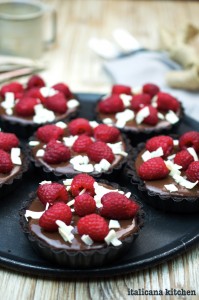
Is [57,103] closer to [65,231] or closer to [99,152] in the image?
[99,152]

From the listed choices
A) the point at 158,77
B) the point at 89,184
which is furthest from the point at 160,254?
the point at 158,77

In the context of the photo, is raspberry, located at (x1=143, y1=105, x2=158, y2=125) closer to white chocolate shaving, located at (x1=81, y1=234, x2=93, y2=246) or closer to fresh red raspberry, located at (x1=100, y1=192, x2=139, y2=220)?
fresh red raspberry, located at (x1=100, y1=192, x2=139, y2=220)

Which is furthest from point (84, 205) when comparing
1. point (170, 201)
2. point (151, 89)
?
point (151, 89)

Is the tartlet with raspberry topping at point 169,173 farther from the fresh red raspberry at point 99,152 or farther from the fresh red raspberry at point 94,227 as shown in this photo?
the fresh red raspberry at point 94,227

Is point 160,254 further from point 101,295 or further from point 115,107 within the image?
point 115,107

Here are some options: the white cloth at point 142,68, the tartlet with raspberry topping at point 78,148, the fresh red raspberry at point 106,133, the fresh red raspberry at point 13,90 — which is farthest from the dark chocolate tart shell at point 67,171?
the white cloth at point 142,68

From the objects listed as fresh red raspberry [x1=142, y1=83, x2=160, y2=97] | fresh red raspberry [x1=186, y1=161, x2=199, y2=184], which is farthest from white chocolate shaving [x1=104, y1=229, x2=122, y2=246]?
fresh red raspberry [x1=142, y1=83, x2=160, y2=97]

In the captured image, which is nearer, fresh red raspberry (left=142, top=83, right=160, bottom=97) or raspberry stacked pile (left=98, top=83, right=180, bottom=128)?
raspberry stacked pile (left=98, top=83, right=180, bottom=128)
